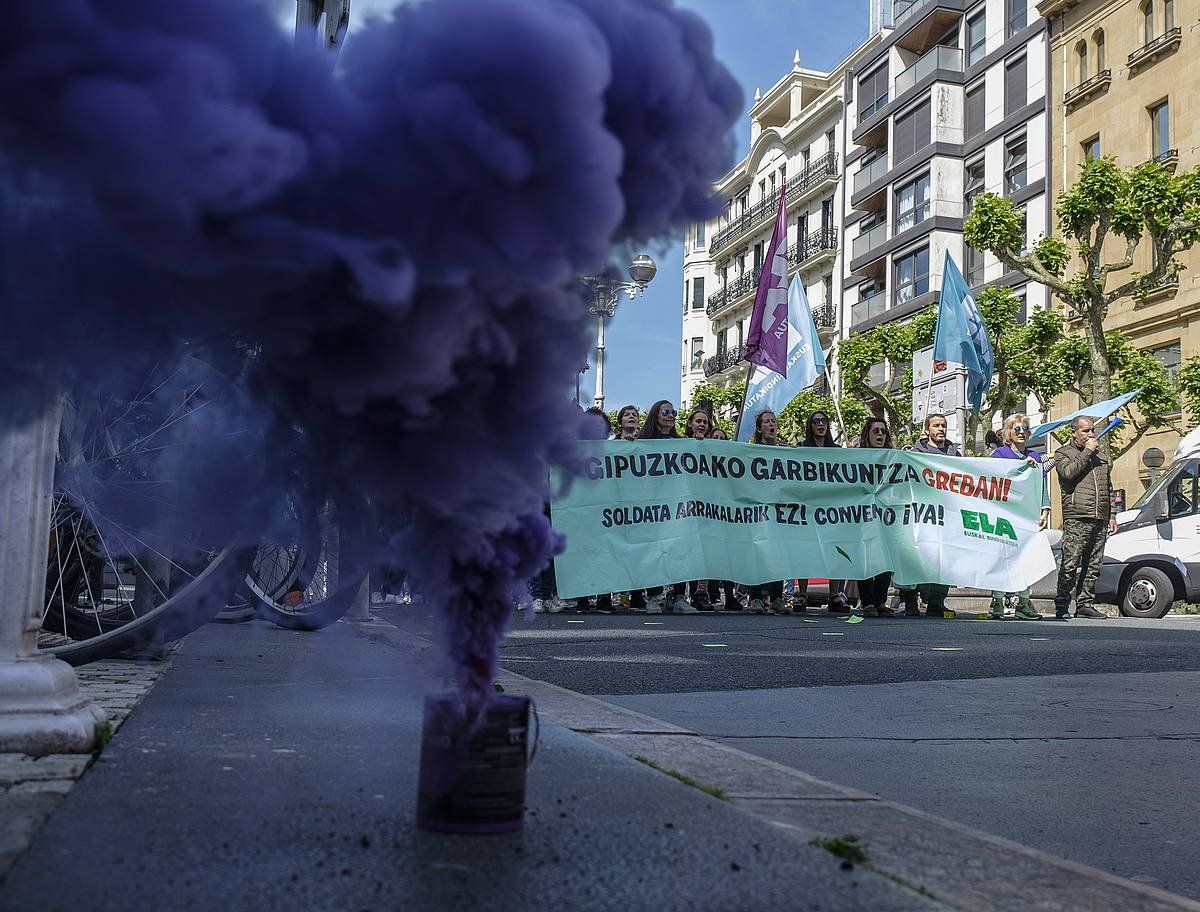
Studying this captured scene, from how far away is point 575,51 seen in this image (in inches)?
64.6

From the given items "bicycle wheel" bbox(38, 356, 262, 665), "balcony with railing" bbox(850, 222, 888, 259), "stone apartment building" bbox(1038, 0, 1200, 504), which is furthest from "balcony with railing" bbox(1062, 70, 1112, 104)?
"bicycle wheel" bbox(38, 356, 262, 665)

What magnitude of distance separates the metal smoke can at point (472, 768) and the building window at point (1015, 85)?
4135 centimetres

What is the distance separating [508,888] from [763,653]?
5.36 m

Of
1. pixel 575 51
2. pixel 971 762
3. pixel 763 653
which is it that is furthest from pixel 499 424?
pixel 763 653

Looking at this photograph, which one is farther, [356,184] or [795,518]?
[795,518]

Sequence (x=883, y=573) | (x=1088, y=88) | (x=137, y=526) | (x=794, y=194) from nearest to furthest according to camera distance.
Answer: (x=137, y=526)
(x=883, y=573)
(x=1088, y=88)
(x=794, y=194)

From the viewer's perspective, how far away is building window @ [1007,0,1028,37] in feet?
133

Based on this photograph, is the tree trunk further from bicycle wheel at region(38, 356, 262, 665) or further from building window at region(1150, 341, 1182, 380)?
bicycle wheel at region(38, 356, 262, 665)

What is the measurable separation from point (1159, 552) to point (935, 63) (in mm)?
33845

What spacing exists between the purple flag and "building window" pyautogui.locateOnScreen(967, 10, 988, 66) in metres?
32.1

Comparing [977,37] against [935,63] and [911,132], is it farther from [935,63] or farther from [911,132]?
[911,132]

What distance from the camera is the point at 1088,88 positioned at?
116ft

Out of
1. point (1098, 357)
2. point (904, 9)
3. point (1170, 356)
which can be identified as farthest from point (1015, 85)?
point (1098, 357)

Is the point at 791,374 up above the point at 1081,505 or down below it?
above
